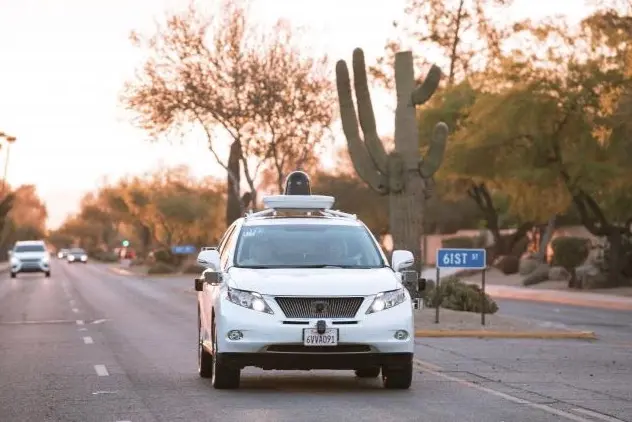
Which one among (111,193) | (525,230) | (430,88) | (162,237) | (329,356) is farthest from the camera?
(111,193)

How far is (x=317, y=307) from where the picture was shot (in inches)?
594

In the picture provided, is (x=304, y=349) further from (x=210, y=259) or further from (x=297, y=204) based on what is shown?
(x=297, y=204)

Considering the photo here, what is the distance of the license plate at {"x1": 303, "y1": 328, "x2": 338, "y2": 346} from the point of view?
15.0 metres

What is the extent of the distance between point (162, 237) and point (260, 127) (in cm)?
9479

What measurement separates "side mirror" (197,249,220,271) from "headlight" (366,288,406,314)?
195cm

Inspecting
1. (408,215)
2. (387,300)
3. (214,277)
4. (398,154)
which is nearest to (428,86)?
(398,154)

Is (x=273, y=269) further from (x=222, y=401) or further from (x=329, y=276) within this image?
(x=222, y=401)

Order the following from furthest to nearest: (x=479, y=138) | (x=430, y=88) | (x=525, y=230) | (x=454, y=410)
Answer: (x=525, y=230) → (x=479, y=138) → (x=430, y=88) → (x=454, y=410)

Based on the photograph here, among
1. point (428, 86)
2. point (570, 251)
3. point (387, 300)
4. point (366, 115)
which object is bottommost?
point (387, 300)

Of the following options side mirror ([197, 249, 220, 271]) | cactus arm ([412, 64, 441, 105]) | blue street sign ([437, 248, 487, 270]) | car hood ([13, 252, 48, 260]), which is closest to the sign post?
blue street sign ([437, 248, 487, 270])

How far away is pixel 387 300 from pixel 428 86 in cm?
1669

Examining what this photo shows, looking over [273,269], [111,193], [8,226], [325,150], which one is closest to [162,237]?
[8,226]

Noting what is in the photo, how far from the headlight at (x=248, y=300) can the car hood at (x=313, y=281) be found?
5 cm

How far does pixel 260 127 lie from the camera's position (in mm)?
55500
